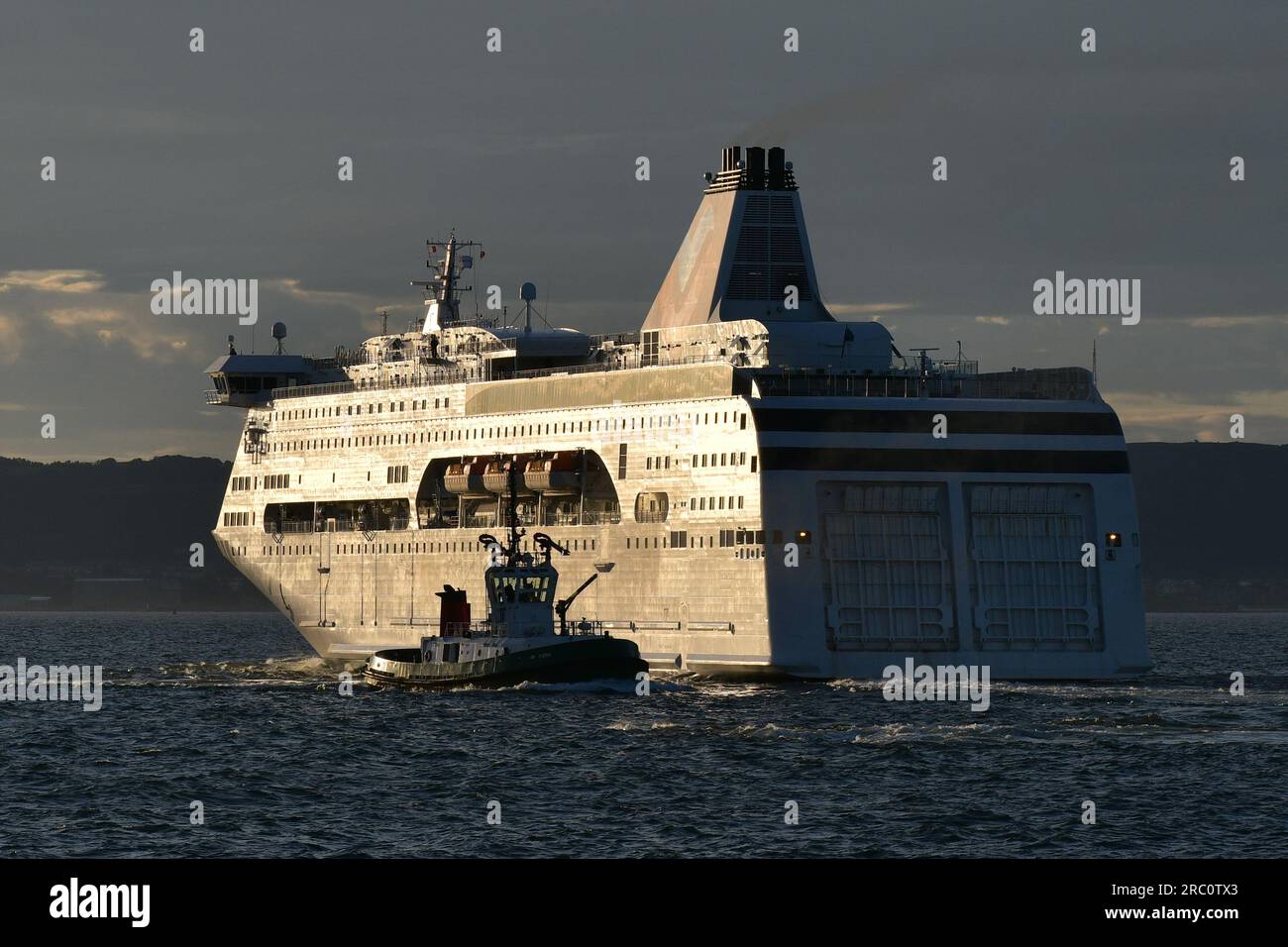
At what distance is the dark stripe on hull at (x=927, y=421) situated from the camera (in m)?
72.0

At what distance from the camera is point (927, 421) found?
7275 cm

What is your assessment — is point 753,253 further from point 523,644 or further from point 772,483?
point 523,644

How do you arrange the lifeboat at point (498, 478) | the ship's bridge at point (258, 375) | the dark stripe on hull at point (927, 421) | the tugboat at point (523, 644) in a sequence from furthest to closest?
the ship's bridge at point (258, 375) < the lifeboat at point (498, 478) < the dark stripe on hull at point (927, 421) < the tugboat at point (523, 644)

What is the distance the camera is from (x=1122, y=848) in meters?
39.6

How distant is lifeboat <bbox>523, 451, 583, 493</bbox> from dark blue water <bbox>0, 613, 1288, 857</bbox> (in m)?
12.4

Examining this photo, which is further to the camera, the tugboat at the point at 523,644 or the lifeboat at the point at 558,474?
the lifeboat at the point at 558,474
